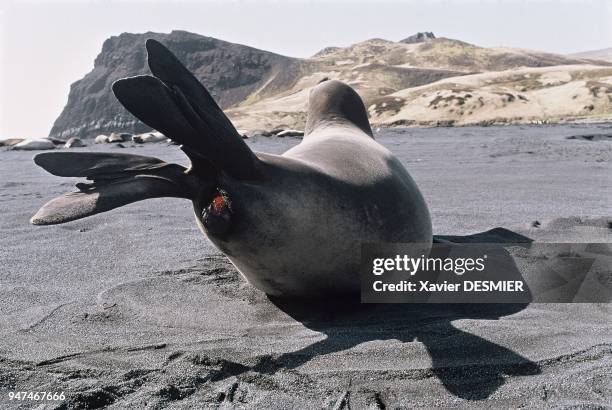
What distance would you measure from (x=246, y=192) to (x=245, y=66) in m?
74.3

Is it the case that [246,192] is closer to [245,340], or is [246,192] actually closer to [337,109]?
[245,340]

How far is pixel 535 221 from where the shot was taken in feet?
14.0

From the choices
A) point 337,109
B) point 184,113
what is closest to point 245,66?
point 337,109

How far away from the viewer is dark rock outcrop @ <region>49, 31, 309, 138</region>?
70438 mm

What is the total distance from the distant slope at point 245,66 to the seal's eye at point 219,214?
53.7 m

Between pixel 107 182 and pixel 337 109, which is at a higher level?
pixel 337 109

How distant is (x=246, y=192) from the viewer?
94.7 inches

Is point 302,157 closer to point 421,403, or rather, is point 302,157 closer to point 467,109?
point 421,403

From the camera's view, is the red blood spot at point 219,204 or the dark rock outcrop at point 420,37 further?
the dark rock outcrop at point 420,37

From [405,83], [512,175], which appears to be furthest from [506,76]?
[512,175]

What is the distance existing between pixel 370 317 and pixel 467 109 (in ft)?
76.6

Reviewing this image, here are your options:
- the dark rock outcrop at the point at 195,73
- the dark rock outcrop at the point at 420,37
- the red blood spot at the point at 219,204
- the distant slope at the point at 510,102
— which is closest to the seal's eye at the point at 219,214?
the red blood spot at the point at 219,204

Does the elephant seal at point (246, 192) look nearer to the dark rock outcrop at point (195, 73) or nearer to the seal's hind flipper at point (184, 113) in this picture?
the seal's hind flipper at point (184, 113)

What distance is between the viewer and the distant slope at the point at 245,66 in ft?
213
